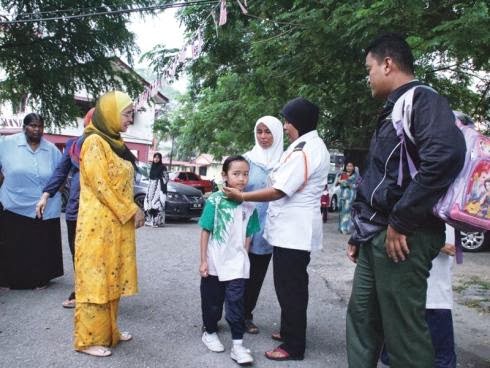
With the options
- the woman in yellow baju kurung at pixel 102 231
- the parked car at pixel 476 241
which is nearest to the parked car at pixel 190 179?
the parked car at pixel 476 241

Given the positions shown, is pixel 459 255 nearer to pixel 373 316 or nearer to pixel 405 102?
pixel 373 316

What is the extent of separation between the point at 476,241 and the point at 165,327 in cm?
744

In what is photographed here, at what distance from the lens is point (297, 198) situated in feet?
11.0

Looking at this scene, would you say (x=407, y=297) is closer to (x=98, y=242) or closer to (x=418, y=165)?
(x=418, y=165)

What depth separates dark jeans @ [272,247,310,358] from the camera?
10.9ft

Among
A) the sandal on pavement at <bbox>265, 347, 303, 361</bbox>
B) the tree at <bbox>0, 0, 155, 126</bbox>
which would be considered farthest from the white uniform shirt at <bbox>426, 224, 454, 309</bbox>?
the tree at <bbox>0, 0, 155, 126</bbox>

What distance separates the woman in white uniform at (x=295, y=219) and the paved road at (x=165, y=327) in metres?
0.29

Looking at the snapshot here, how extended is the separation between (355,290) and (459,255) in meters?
0.67

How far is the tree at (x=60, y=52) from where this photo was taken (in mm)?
11262

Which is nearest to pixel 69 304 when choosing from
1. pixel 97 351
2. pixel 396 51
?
pixel 97 351

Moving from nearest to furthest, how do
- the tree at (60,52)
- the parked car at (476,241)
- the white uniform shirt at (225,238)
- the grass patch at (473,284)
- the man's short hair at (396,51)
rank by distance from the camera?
1. the man's short hair at (396,51)
2. the white uniform shirt at (225,238)
3. the grass patch at (473,284)
4. the parked car at (476,241)
5. the tree at (60,52)

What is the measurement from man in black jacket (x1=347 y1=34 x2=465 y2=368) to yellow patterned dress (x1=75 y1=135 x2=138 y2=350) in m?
1.69

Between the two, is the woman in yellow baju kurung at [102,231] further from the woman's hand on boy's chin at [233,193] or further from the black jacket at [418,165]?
the black jacket at [418,165]

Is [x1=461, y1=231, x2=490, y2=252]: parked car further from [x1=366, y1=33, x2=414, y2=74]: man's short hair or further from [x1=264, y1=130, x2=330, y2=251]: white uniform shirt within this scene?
[x1=366, y1=33, x2=414, y2=74]: man's short hair
